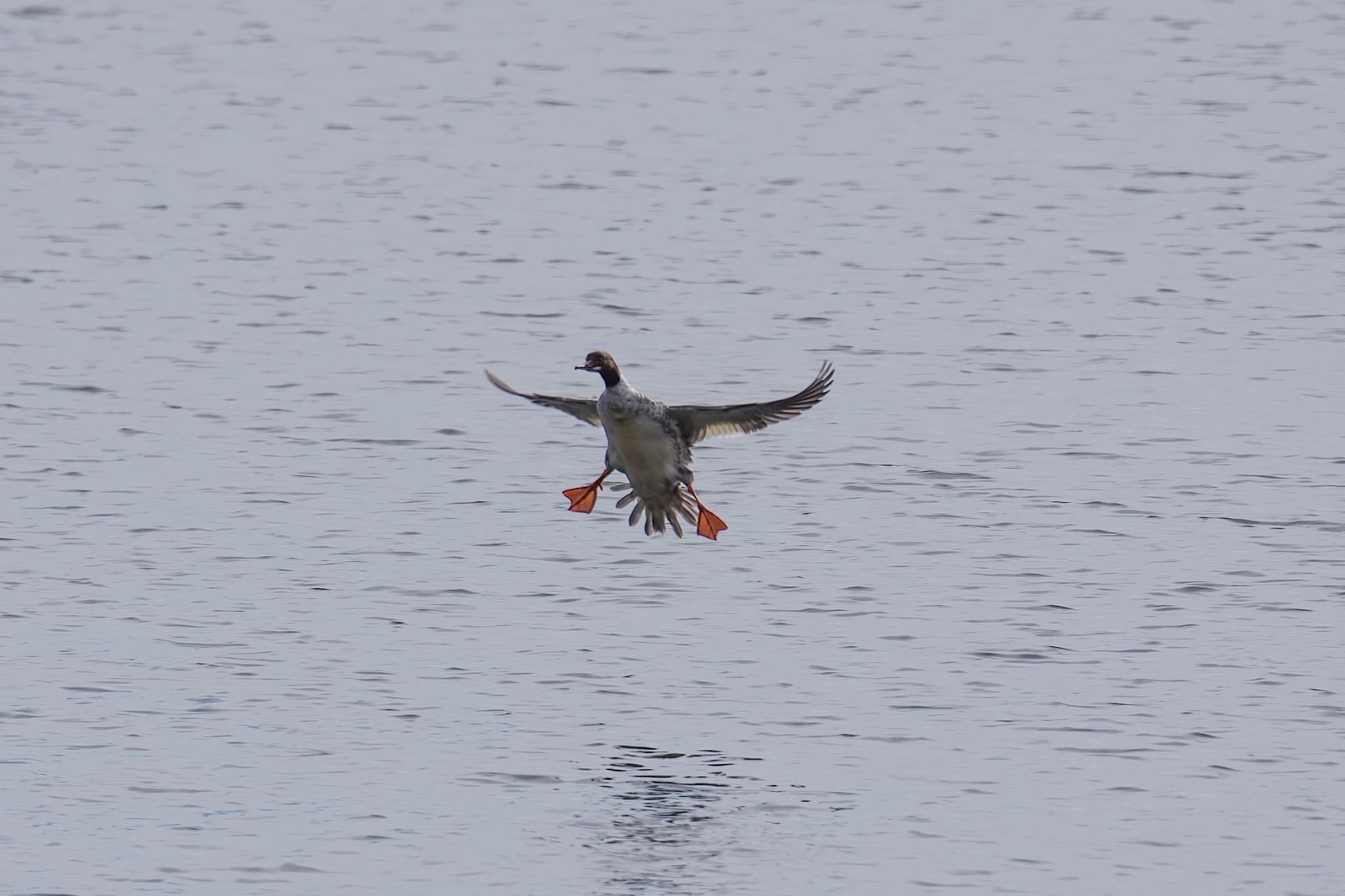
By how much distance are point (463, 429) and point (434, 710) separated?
7.27m

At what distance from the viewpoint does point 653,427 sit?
14.9 meters

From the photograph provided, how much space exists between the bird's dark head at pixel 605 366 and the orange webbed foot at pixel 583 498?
1027mm

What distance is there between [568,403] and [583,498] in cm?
129

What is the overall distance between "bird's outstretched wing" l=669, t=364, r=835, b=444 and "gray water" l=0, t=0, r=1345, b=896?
172cm

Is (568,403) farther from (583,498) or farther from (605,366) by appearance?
(583,498)

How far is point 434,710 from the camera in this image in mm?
14703

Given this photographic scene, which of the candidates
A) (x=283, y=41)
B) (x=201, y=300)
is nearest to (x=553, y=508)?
(x=201, y=300)

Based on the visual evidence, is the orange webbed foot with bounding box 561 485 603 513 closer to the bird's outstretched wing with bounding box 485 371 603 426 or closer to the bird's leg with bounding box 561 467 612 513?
the bird's leg with bounding box 561 467 612 513

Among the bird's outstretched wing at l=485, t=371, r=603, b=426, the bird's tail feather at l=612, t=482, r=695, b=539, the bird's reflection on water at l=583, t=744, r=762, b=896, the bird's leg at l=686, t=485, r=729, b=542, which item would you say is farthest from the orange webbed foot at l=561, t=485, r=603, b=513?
the bird's reflection on water at l=583, t=744, r=762, b=896

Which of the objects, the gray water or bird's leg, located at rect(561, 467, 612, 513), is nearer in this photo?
the gray water

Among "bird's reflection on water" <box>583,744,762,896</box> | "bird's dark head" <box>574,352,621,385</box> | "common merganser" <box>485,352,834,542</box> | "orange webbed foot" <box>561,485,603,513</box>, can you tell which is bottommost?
"bird's reflection on water" <box>583,744,762,896</box>

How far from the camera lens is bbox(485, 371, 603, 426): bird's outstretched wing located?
47.3 ft

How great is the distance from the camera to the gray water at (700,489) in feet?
43.2

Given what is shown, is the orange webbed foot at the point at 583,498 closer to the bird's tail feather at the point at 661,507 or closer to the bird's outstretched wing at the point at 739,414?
the bird's tail feather at the point at 661,507
